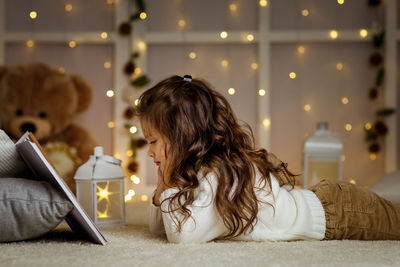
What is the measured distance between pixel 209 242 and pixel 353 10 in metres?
2.08

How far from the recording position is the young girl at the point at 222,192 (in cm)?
123

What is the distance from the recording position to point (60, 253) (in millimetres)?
1085

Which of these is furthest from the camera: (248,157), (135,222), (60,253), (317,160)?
(317,160)

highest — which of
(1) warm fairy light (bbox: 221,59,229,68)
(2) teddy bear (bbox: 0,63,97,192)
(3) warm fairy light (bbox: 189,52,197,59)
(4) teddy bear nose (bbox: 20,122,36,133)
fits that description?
(3) warm fairy light (bbox: 189,52,197,59)

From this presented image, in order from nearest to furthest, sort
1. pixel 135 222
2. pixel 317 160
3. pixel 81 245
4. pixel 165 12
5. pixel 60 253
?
1. pixel 60 253
2. pixel 81 245
3. pixel 135 222
4. pixel 317 160
5. pixel 165 12

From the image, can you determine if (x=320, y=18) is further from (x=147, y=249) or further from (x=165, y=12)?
(x=147, y=249)

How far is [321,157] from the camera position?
2.39 metres

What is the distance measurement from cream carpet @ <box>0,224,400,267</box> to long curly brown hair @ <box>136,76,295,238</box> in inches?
4.0

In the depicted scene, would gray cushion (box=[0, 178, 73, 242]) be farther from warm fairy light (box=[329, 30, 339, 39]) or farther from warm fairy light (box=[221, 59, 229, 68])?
warm fairy light (box=[329, 30, 339, 39])

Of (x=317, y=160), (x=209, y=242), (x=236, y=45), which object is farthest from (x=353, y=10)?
(x=209, y=242)

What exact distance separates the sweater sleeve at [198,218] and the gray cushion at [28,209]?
10.1 inches

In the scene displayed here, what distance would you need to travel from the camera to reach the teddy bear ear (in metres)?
2.69

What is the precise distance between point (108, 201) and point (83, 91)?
127 cm

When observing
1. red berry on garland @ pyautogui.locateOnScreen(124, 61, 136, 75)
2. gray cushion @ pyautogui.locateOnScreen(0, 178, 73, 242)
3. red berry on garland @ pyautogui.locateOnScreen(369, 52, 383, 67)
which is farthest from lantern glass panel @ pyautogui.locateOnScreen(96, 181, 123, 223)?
red berry on garland @ pyautogui.locateOnScreen(369, 52, 383, 67)
